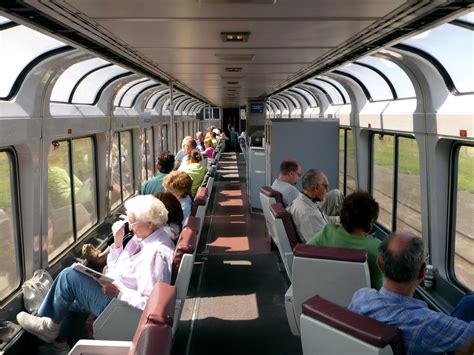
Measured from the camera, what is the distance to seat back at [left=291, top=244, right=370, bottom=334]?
3.02 m

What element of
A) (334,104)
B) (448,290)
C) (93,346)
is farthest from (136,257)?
(334,104)

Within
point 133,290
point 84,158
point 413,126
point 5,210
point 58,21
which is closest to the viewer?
point 58,21

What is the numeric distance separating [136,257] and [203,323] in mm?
1268

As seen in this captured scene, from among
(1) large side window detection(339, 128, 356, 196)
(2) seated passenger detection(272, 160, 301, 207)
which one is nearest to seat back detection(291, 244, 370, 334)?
(2) seated passenger detection(272, 160, 301, 207)

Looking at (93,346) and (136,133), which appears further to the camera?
(136,133)

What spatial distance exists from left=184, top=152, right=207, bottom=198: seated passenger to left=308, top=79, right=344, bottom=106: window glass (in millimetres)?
3174

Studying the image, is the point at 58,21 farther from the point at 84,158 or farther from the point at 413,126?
the point at 84,158

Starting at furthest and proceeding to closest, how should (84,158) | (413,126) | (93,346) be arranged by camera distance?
(84,158) → (413,126) → (93,346)

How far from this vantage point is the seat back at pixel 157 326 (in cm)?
213

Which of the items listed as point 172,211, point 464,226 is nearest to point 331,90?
point 464,226

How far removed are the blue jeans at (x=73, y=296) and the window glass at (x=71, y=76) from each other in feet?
9.65

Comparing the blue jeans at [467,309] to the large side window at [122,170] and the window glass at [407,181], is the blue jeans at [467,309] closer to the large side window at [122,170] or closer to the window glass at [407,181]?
the window glass at [407,181]

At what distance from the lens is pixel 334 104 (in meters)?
9.49

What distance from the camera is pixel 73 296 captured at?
3.77m
